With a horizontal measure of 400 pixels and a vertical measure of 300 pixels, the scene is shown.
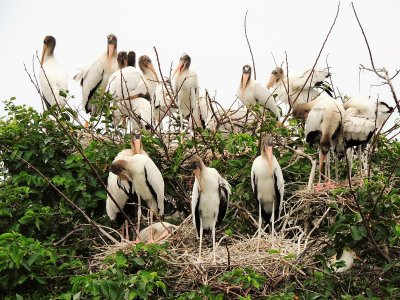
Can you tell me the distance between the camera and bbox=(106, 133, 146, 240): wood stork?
32.9ft

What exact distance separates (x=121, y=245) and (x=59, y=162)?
1.68m

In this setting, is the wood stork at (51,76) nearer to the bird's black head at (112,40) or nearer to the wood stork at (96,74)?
the wood stork at (96,74)

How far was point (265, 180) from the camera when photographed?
32.0ft

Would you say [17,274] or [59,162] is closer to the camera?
[17,274]

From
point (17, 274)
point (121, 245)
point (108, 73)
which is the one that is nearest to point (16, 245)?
point (17, 274)

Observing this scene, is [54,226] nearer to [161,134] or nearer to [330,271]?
[161,134]

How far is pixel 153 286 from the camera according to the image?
27.2 feet

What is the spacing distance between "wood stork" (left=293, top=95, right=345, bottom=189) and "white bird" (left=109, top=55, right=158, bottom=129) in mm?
2012

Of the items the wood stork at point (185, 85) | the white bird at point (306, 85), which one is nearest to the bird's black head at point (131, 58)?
the wood stork at point (185, 85)

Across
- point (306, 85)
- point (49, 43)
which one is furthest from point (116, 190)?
point (49, 43)

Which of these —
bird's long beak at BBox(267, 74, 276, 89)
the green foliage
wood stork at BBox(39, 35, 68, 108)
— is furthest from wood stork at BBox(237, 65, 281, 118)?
wood stork at BBox(39, 35, 68, 108)

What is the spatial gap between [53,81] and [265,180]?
3.83 meters

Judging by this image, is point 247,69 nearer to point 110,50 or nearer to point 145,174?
point 110,50

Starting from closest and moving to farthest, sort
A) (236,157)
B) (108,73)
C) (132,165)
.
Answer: (132,165), (236,157), (108,73)
